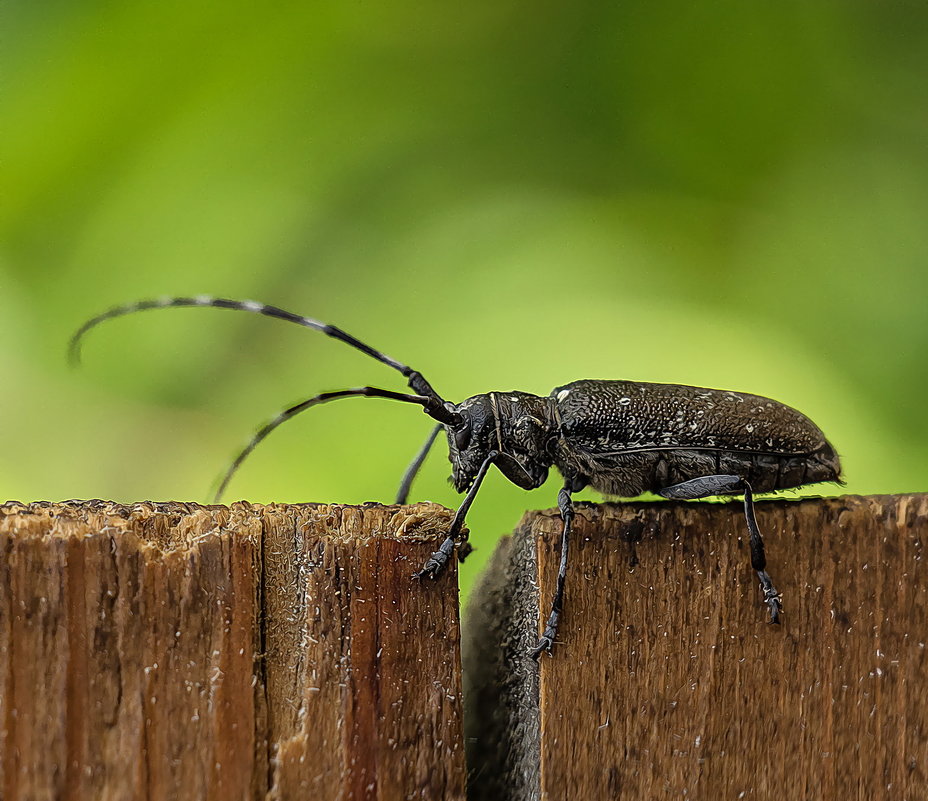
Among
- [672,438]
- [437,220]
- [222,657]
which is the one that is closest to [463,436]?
[672,438]

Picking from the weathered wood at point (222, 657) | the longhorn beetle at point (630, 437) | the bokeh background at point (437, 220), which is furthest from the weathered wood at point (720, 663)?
the bokeh background at point (437, 220)

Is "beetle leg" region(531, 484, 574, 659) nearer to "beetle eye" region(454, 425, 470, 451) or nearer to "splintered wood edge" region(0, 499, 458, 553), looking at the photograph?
"splintered wood edge" region(0, 499, 458, 553)

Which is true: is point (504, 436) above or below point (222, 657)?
above

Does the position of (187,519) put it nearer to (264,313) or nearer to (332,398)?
(332,398)

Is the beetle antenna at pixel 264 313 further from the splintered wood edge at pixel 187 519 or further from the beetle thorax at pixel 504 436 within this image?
the splintered wood edge at pixel 187 519

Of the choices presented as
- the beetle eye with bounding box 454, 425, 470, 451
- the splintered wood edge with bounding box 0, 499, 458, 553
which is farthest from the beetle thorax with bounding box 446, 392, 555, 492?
the splintered wood edge with bounding box 0, 499, 458, 553

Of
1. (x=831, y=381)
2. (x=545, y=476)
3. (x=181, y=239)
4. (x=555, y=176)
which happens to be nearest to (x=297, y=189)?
(x=181, y=239)

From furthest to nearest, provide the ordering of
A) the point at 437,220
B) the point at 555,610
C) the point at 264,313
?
1. the point at 437,220
2. the point at 264,313
3. the point at 555,610
